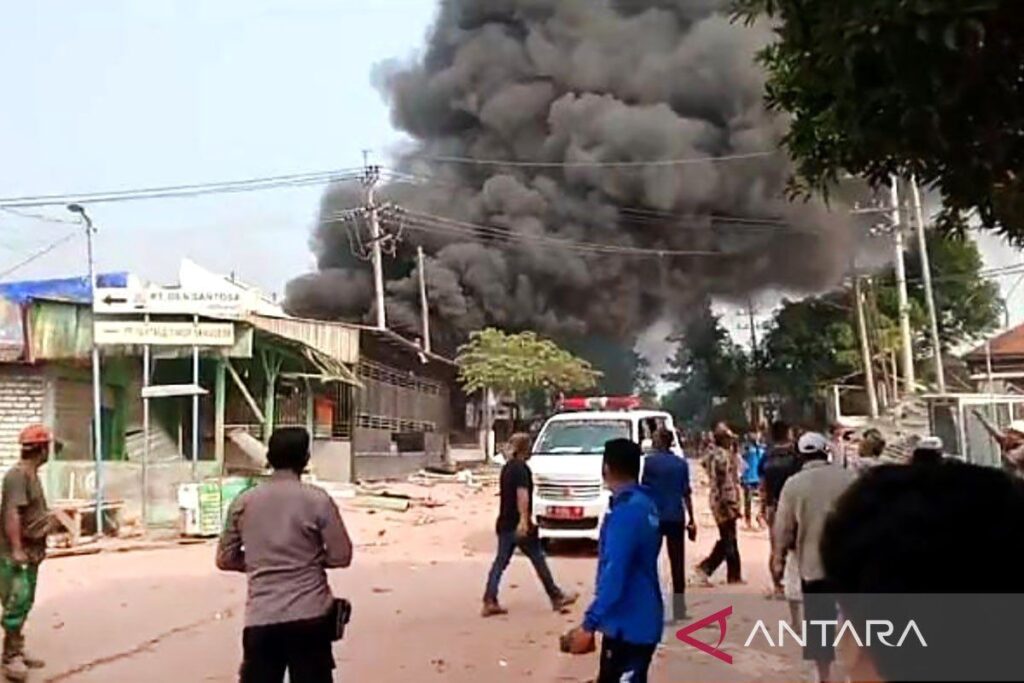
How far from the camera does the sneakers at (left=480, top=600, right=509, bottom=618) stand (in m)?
9.40

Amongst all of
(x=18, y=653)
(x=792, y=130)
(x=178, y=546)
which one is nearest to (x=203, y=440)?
(x=178, y=546)

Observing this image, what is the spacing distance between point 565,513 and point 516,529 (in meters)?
4.48

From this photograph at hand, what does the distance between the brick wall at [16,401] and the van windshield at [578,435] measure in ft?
27.4

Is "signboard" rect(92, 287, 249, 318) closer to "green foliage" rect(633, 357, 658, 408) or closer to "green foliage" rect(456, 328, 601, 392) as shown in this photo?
"green foliage" rect(456, 328, 601, 392)

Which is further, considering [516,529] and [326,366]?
[326,366]

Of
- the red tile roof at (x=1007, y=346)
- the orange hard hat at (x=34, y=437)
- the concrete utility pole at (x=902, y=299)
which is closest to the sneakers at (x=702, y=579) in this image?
the orange hard hat at (x=34, y=437)

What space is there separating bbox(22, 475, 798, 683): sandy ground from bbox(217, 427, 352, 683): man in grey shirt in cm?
282

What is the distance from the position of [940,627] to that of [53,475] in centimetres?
1685

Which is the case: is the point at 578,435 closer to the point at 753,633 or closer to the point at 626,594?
the point at 753,633

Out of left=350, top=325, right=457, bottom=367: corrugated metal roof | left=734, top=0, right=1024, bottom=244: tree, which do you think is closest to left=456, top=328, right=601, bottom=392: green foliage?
left=350, top=325, right=457, bottom=367: corrugated metal roof

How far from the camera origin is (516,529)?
943 cm

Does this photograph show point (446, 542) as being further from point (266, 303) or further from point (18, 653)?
point (266, 303)

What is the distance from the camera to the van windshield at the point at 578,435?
14.5 meters

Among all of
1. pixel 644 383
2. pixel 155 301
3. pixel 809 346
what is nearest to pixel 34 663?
pixel 155 301
